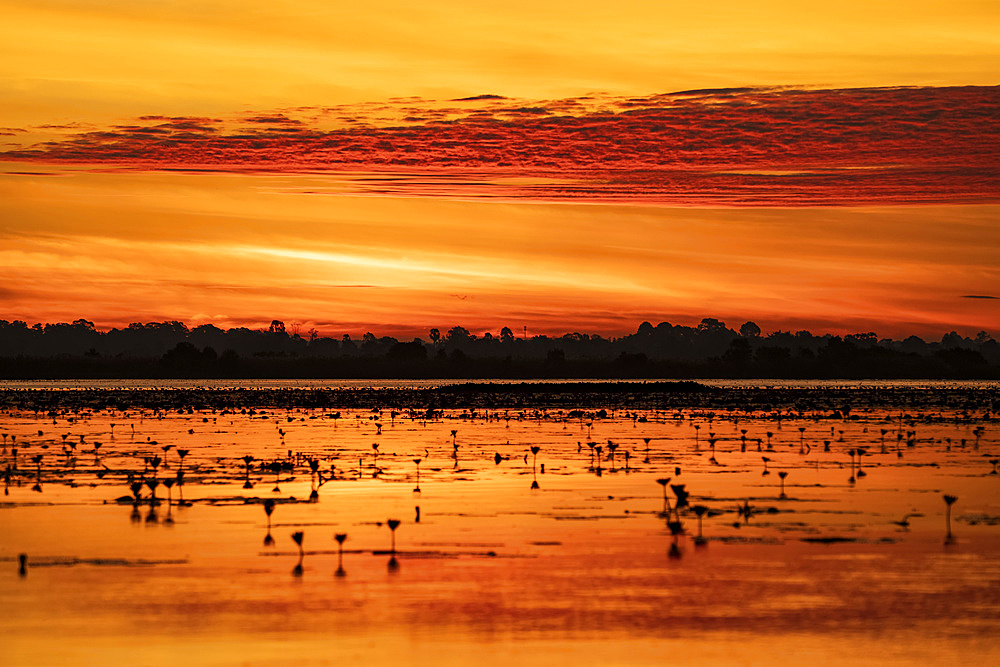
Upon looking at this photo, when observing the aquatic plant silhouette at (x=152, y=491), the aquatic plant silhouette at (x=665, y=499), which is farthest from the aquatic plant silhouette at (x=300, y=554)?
the aquatic plant silhouette at (x=665, y=499)

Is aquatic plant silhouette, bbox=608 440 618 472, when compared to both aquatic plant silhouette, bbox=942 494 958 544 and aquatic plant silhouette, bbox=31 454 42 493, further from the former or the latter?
aquatic plant silhouette, bbox=31 454 42 493

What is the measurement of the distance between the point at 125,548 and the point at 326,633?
27.1ft

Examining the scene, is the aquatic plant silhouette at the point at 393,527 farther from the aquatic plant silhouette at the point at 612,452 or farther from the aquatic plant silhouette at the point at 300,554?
the aquatic plant silhouette at the point at 612,452

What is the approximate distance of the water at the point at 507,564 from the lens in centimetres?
1594

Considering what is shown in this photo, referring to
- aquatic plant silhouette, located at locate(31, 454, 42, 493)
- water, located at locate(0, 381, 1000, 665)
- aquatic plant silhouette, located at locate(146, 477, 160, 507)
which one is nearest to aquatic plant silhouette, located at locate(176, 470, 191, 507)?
water, located at locate(0, 381, 1000, 665)

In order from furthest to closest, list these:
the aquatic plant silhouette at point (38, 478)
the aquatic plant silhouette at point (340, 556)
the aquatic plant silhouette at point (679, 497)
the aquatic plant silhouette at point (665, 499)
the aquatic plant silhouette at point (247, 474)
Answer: the aquatic plant silhouette at point (247, 474) < the aquatic plant silhouette at point (38, 478) < the aquatic plant silhouette at point (665, 499) < the aquatic plant silhouette at point (679, 497) < the aquatic plant silhouette at point (340, 556)

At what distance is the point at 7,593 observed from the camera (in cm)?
1908

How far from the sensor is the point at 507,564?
70.2 ft

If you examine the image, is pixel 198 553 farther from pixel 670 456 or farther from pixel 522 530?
pixel 670 456

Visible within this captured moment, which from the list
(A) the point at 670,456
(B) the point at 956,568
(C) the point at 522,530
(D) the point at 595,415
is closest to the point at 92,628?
(C) the point at 522,530

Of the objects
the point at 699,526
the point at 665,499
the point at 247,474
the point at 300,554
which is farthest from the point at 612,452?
the point at 300,554

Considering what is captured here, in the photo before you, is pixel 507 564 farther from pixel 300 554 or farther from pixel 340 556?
pixel 300 554

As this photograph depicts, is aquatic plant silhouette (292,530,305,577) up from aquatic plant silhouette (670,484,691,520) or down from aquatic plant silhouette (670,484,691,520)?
down

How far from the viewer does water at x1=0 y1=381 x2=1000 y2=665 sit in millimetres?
15938
